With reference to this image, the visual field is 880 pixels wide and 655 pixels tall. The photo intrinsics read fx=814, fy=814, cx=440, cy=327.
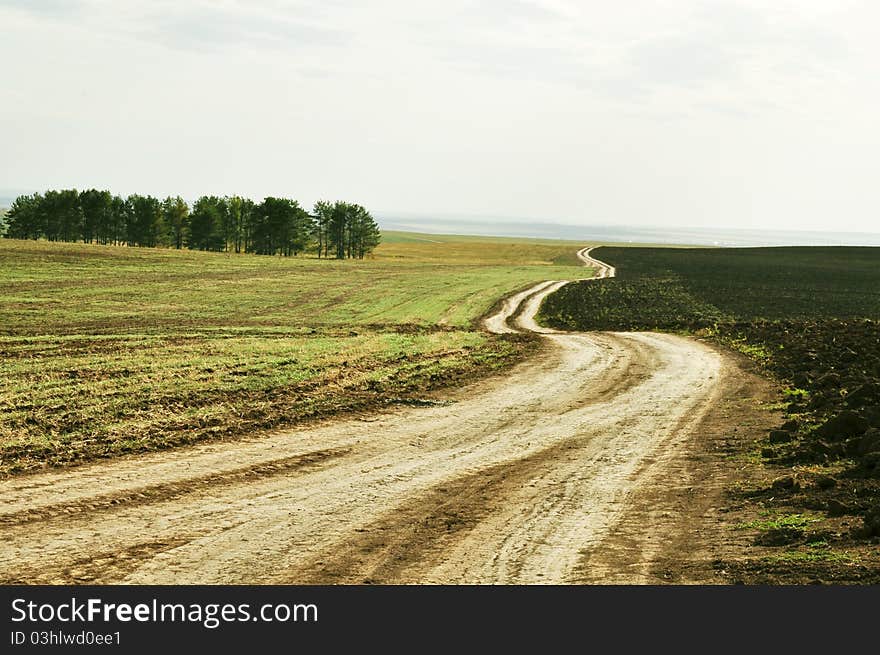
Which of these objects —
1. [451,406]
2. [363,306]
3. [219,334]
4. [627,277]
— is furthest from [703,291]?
[451,406]

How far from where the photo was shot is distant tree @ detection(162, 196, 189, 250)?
12325cm

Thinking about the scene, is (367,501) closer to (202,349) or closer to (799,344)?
(202,349)

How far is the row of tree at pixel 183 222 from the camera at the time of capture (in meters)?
121

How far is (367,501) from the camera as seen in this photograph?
1259 cm

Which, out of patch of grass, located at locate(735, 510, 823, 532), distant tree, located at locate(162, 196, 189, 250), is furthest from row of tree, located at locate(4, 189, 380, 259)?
patch of grass, located at locate(735, 510, 823, 532)

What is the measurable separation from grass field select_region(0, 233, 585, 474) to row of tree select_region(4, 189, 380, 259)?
53.1 m

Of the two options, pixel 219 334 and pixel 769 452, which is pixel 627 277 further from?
pixel 769 452

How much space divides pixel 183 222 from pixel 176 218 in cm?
116

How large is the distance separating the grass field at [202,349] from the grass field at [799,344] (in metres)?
8.65

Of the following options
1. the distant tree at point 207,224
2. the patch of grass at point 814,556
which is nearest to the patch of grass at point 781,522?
the patch of grass at point 814,556

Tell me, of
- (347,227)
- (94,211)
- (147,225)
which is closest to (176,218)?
(147,225)

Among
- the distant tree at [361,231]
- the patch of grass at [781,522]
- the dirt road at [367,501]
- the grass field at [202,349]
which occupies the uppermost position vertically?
the distant tree at [361,231]

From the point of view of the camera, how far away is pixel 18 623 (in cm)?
745

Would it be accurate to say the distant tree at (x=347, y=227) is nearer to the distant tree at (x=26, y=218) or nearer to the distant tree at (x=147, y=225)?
the distant tree at (x=147, y=225)
